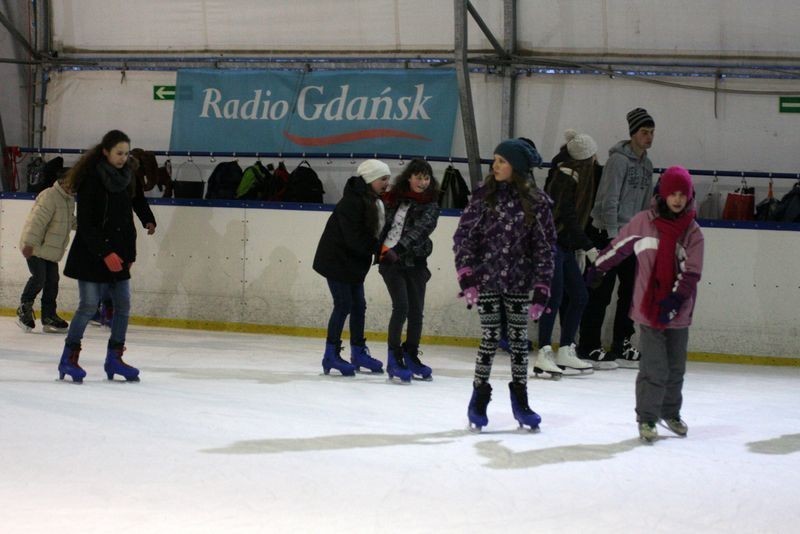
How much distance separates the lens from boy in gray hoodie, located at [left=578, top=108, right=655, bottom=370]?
8.58 m

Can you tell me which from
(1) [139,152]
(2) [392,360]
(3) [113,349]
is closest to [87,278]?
(3) [113,349]

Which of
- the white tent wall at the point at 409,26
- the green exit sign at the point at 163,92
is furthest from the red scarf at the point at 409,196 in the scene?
the green exit sign at the point at 163,92

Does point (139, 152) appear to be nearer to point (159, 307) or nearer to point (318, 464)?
point (159, 307)

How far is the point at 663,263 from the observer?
5.66 meters

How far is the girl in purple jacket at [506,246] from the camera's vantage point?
5621mm

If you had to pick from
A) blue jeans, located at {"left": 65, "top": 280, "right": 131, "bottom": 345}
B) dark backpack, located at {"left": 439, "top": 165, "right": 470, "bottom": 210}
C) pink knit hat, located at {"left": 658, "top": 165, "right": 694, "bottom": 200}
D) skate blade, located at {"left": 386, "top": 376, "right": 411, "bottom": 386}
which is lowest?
skate blade, located at {"left": 386, "top": 376, "right": 411, "bottom": 386}

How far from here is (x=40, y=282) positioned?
32.8 ft

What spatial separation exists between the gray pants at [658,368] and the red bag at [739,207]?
4430 mm

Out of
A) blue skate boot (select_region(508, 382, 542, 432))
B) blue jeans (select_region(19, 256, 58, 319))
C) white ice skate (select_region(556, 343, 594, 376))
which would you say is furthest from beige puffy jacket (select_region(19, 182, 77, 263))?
blue skate boot (select_region(508, 382, 542, 432))

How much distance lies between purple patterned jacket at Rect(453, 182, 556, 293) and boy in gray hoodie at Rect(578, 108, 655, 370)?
301cm

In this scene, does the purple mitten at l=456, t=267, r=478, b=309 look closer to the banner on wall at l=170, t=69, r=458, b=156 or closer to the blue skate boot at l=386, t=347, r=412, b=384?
the blue skate boot at l=386, t=347, r=412, b=384

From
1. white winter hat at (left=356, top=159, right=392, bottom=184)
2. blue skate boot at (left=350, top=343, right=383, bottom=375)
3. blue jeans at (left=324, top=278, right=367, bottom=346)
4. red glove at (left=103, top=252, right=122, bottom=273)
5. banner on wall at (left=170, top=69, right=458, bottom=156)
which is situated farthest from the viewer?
banner on wall at (left=170, top=69, right=458, bottom=156)

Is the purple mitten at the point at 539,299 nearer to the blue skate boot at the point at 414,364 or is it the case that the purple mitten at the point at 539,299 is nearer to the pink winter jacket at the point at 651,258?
the pink winter jacket at the point at 651,258

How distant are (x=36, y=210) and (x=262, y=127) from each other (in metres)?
3.23
